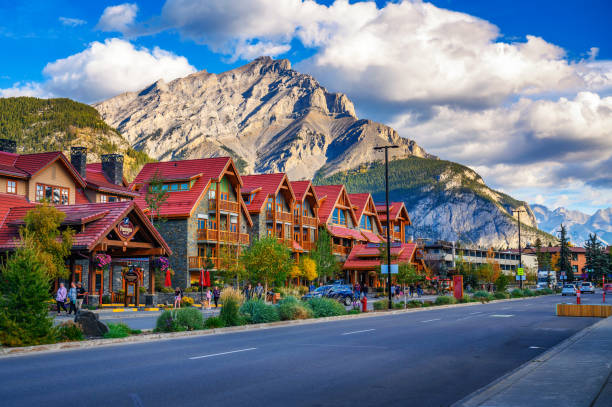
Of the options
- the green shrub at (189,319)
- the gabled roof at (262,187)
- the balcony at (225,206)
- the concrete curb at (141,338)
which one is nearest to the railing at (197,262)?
the balcony at (225,206)

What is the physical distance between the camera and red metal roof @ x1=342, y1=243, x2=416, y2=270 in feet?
238

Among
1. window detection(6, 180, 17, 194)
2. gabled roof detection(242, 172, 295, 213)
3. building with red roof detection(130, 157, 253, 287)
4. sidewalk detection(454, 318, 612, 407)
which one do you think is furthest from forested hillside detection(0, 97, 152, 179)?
sidewalk detection(454, 318, 612, 407)

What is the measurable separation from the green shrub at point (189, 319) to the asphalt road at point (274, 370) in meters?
1.85

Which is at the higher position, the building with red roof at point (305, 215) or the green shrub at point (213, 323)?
the building with red roof at point (305, 215)

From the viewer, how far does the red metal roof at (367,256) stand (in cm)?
7262

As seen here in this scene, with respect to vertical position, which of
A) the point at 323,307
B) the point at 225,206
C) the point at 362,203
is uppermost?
the point at 362,203

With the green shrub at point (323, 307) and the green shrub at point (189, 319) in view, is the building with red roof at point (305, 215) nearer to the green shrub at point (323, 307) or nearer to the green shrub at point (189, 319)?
the green shrub at point (323, 307)

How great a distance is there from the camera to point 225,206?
56.2 m

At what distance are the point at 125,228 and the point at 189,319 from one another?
15382 millimetres

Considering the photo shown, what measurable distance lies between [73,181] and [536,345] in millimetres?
36887

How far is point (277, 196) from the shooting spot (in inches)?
2594

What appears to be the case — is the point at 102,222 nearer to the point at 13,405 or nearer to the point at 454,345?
the point at 454,345

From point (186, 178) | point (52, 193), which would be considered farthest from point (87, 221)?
point (186, 178)

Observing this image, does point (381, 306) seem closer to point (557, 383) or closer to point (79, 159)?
point (79, 159)
